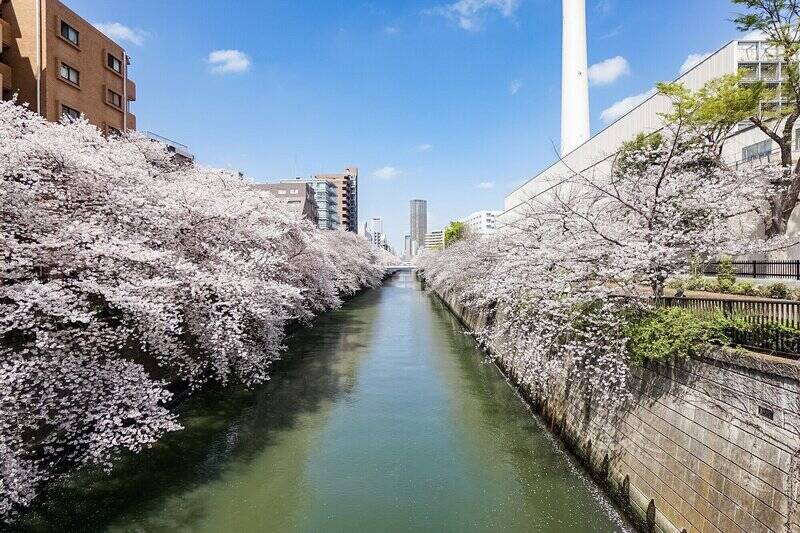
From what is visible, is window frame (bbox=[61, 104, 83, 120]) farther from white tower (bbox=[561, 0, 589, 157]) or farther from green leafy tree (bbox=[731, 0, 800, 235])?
white tower (bbox=[561, 0, 589, 157])

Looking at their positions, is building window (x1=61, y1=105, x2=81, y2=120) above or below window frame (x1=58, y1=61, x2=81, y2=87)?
below

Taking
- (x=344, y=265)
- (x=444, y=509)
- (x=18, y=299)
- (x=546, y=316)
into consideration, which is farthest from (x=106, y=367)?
(x=344, y=265)

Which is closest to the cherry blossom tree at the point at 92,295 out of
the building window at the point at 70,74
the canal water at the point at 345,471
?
the canal water at the point at 345,471

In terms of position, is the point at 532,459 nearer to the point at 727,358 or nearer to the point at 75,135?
the point at 727,358

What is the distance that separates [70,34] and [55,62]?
7.76 feet

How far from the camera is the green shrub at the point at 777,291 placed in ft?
33.9

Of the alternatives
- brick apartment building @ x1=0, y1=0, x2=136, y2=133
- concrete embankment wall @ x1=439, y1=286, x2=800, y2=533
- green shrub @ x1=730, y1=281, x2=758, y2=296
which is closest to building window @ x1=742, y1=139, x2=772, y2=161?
green shrub @ x1=730, y1=281, x2=758, y2=296

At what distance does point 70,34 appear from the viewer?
21391mm

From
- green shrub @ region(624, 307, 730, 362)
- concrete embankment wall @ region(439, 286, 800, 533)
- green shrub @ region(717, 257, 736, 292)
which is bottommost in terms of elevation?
concrete embankment wall @ region(439, 286, 800, 533)

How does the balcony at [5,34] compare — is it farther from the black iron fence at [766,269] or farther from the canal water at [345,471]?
the black iron fence at [766,269]

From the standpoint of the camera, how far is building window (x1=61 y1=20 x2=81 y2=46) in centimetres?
2091

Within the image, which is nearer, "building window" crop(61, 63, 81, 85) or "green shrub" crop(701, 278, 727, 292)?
"green shrub" crop(701, 278, 727, 292)

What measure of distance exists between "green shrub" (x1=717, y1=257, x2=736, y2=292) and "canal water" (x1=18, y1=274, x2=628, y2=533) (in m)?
6.62

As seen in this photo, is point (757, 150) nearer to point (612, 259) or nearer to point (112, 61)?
point (612, 259)
